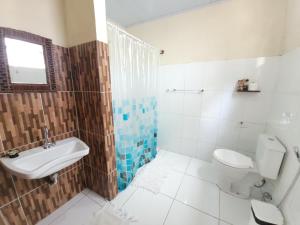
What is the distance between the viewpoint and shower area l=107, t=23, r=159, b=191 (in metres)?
1.45

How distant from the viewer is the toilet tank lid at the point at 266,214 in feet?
3.36

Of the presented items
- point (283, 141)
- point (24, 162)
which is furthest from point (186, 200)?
point (24, 162)

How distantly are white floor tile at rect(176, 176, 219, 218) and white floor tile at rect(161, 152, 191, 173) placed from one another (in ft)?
0.82

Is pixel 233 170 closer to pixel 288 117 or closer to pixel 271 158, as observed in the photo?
pixel 271 158

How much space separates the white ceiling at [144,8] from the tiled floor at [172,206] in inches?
98.5

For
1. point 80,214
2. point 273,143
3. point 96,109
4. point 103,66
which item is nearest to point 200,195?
point 273,143

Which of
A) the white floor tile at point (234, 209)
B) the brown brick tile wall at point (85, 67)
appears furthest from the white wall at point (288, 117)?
the brown brick tile wall at point (85, 67)

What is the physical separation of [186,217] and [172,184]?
0.45m

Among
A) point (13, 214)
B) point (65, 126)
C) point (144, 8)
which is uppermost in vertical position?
point (144, 8)

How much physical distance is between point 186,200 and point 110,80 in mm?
1604

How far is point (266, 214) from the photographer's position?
1073 millimetres

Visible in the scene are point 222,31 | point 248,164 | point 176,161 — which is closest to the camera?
point 248,164

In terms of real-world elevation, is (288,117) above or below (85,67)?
below

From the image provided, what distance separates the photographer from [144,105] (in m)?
1.99
